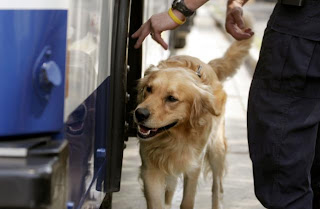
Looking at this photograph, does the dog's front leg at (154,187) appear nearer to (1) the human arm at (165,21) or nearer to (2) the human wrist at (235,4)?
(1) the human arm at (165,21)

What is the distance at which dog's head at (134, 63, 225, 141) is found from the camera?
3922 millimetres

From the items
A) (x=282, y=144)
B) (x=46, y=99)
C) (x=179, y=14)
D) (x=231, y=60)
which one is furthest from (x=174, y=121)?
(x=46, y=99)

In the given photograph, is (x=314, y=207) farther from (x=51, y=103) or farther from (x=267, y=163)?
(x=51, y=103)

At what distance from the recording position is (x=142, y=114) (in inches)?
151

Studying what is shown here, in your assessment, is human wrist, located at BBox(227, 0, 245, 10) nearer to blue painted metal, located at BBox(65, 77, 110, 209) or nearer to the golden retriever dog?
the golden retriever dog

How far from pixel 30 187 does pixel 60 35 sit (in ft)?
1.86

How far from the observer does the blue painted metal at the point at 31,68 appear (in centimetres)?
223

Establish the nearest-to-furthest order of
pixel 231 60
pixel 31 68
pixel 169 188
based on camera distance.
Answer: pixel 31 68 → pixel 169 188 → pixel 231 60

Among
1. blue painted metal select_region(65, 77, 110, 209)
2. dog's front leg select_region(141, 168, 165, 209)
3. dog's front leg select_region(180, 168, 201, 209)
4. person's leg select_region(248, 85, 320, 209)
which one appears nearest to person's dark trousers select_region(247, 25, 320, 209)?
person's leg select_region(248, 85, 320, 209)

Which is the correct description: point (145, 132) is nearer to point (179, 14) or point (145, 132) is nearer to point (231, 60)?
point (179, 14)

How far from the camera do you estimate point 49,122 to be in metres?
2.41

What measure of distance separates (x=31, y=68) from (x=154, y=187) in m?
2.08

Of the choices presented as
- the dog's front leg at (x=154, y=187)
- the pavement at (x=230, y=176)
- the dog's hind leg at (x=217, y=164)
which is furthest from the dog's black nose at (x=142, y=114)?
the dog's hind leg at (x=217, y=164)

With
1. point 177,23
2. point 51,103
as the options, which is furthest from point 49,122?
point 177,23
